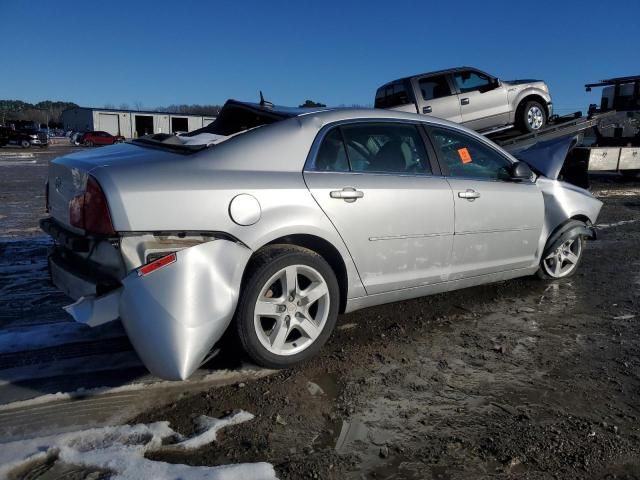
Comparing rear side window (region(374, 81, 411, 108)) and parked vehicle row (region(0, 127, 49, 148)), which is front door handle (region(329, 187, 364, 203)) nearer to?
rear side window (region(374, 81, 411, 108))

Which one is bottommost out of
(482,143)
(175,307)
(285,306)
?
(285,306)

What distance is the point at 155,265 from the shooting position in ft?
9.07

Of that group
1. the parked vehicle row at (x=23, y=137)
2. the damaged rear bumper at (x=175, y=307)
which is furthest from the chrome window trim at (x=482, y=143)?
the parked vehicle row at (x=23, y=137)

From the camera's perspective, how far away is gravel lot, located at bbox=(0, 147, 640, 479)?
2438mm

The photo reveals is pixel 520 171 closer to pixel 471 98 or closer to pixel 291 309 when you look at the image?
pixel 291 309

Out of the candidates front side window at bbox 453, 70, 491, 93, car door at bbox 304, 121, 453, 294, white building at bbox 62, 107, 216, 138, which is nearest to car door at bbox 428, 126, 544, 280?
car door at bbox 304, 121, 453, 294

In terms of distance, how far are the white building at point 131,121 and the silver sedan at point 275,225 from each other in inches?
2046

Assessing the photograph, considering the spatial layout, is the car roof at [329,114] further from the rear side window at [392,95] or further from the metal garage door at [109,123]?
the metal garage door at [109,123]

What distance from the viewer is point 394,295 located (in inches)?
151

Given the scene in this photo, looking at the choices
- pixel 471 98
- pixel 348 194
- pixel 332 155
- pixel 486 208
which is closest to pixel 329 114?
pixel 332 155

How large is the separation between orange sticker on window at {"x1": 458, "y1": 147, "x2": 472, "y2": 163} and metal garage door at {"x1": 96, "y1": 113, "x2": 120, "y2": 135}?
56.4m

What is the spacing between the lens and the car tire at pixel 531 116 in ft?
35.6

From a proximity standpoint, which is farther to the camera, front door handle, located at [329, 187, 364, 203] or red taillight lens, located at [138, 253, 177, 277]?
front door handle, located at [329, 187, 364, 203]

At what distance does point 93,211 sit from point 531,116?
10025 millimetres
